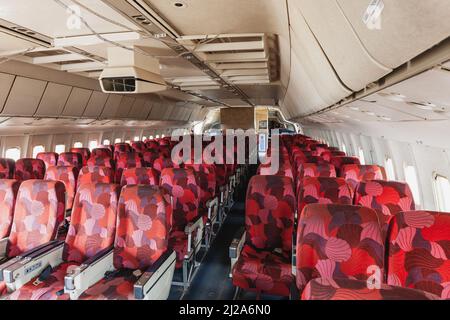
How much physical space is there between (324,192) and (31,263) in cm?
310

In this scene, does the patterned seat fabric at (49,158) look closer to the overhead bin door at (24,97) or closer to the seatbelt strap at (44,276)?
the overhead bin door at (24,97)

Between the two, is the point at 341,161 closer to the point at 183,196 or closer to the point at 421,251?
the point at 183,196

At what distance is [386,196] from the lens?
3828 mm

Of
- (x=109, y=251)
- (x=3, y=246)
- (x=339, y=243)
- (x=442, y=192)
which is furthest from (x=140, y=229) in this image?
(x=442, y=192)

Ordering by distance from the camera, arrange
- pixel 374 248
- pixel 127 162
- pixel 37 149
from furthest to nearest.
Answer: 1. pixel 37 149
2. pixel 127 162
3. pixel 374 248

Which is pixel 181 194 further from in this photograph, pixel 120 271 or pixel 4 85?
pixel 4 85

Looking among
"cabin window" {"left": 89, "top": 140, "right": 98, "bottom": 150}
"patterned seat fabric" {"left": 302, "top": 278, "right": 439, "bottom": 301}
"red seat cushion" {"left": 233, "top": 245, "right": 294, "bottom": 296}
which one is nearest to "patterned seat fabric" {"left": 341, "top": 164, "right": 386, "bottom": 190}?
"red seat cushion" {"left": 233, "top": 245, "right": 294, "bottom": 296}

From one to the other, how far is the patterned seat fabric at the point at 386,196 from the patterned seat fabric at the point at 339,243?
1.23 metres

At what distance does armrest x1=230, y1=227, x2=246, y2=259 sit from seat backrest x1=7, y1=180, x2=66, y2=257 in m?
1.87

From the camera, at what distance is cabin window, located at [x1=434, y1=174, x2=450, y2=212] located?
4.59m

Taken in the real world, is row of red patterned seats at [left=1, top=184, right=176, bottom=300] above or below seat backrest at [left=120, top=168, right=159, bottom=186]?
below

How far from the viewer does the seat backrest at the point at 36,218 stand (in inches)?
145

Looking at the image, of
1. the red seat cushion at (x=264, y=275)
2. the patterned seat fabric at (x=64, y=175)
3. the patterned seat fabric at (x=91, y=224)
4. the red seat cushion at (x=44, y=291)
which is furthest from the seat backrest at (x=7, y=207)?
Result: the red seat cushion at (x=264, y=275)

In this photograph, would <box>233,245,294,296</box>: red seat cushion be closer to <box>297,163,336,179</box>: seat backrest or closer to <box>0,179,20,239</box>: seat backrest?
<box>297,163,336,179</box>: seat backrest
